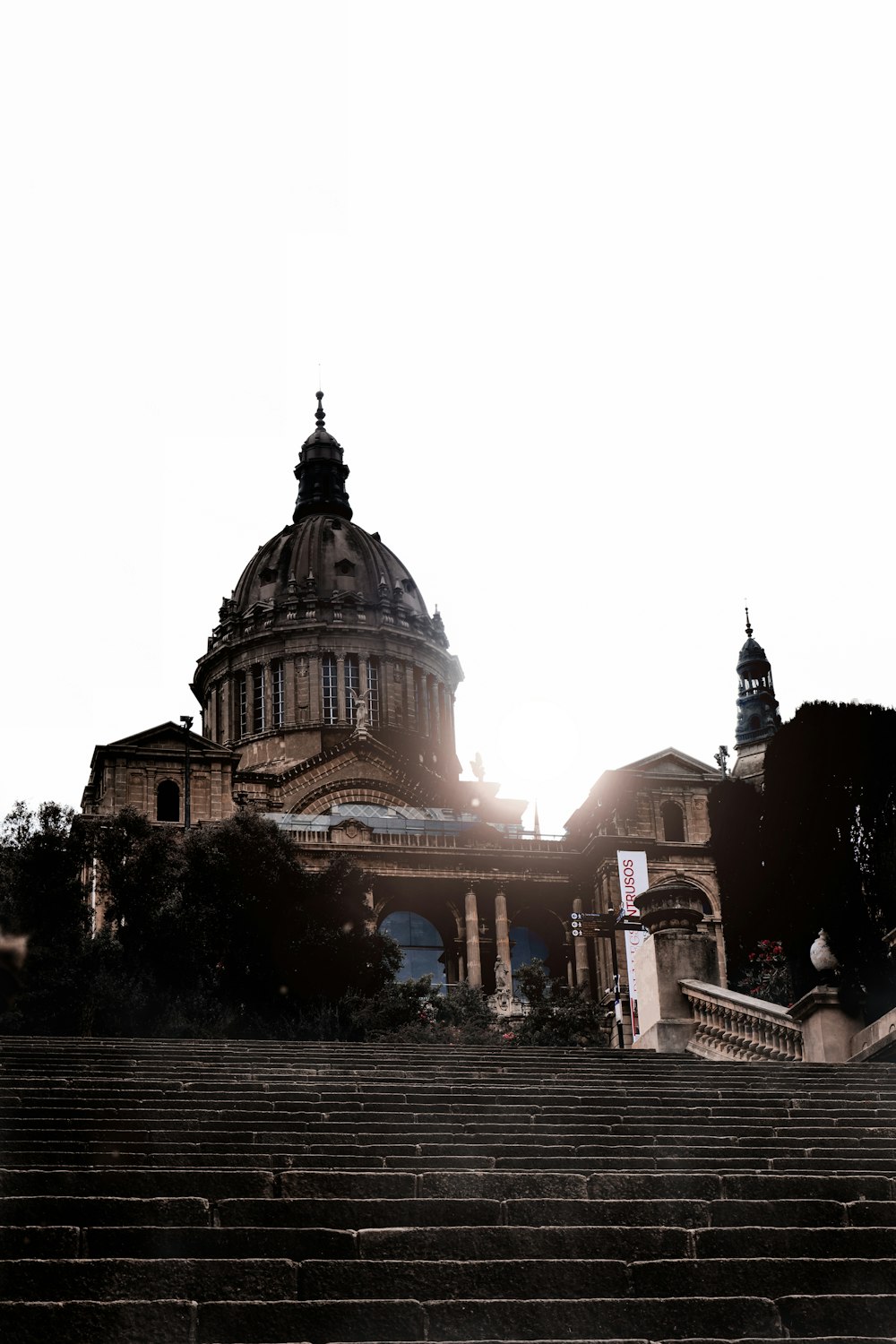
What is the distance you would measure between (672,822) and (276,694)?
Result: 1998 cm

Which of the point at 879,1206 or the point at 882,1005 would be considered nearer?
the point at 879,1206

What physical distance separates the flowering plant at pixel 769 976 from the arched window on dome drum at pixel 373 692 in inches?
955

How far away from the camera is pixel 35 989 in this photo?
36156mm

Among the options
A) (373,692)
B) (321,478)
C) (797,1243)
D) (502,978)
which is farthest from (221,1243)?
(321,478)

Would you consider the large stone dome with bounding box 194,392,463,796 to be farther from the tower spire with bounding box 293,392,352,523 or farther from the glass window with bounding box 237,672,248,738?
the tower spire with bounding box 293,392,352,523

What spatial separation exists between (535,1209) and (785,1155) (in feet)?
9.72

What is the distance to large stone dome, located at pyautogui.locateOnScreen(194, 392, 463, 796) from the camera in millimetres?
78938

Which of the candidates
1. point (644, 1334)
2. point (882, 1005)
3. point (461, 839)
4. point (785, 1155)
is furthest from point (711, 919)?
point (644, 1334)

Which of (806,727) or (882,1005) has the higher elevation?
(806,727)

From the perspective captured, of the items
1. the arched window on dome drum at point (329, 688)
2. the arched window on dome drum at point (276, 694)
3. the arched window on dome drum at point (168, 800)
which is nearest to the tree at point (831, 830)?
Result: the arched window on dome drum at point (168, 800)

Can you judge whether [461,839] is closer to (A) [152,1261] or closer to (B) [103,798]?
(B) [103,798]

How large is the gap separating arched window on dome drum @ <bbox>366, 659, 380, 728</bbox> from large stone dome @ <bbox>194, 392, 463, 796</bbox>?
58mm

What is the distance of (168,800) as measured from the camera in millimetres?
67750

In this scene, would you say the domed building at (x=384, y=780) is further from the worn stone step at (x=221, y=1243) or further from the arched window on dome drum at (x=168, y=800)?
the worn stone step at (x=221, y=1243)
